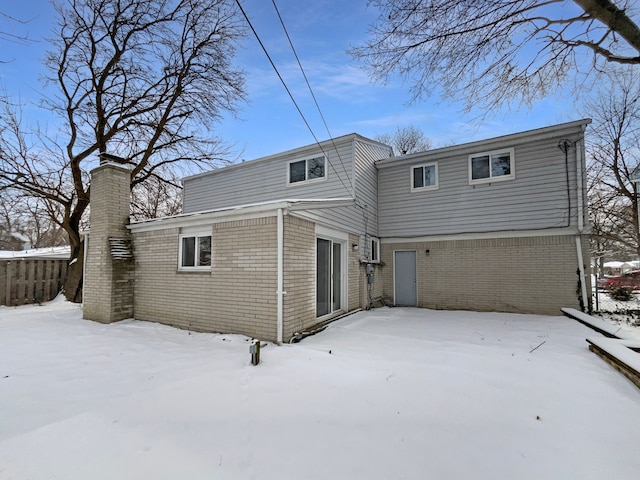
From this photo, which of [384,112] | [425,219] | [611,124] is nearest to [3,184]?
[384,112]

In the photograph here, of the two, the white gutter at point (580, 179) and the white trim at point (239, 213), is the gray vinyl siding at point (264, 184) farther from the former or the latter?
the white gutter at point (580, 179)

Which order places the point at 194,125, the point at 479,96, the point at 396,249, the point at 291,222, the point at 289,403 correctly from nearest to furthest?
the point at 289,403, the point at 479,96, the point at 291,222, the point at 396,249, the point at 194,125

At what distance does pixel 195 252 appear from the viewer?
6.82 m

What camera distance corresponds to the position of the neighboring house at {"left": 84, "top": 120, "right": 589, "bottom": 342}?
5.96 meters

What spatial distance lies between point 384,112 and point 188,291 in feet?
19.7

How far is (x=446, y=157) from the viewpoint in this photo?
10.3 meters

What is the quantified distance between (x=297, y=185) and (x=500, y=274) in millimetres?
7280

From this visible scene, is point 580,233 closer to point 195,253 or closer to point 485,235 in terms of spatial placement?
point 485,235

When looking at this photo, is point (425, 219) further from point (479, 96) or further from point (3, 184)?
point (3, 184)

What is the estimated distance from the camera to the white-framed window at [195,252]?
6.67 m

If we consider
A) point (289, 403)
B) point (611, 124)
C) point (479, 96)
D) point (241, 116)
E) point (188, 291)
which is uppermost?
point (241, 116)

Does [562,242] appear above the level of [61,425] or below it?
above

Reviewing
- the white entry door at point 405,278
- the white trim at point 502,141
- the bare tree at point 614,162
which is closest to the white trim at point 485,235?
the white entry door at point 405,278

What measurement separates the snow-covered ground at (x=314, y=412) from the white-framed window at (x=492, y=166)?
5.78 meters
